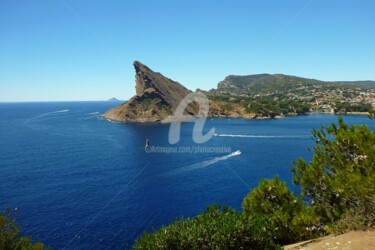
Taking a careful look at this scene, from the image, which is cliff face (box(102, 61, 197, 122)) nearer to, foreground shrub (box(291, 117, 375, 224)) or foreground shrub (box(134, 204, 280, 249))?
foreground shrub (box(291, 117, 375, 224))

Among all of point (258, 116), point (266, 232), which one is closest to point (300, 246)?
A: point (266, 232)

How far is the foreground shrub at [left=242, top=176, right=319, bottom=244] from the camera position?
14.8 meters

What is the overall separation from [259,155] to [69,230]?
5360 cm

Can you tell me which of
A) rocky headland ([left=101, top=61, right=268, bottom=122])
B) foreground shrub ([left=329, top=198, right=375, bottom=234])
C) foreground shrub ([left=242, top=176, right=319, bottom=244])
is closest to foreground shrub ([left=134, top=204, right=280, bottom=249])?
foreground shrub ([left=242, top=176, right=319, bottom=244])

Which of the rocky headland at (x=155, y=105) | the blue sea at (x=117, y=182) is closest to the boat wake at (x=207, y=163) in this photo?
the blue sea at (x=117, y=182)

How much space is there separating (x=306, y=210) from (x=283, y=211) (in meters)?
1.42

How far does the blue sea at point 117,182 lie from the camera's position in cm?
3378

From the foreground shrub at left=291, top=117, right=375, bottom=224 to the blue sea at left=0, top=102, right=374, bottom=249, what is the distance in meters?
24.3

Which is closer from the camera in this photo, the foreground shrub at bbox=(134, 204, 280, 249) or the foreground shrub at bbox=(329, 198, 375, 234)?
the foreground shrub at bbox=(134, 204, 280, 249)

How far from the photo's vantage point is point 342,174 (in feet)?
43.7

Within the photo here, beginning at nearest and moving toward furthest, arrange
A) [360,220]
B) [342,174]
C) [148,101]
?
[360,220], [342,174], [148,101]
